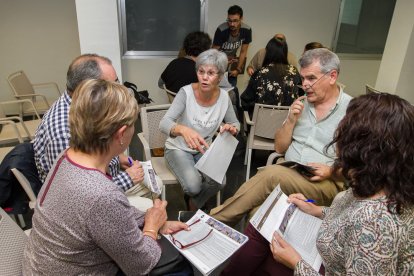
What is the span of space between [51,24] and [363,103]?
440 cm

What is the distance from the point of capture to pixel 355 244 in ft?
2.94

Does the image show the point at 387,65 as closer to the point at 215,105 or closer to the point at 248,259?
the point at 215,105

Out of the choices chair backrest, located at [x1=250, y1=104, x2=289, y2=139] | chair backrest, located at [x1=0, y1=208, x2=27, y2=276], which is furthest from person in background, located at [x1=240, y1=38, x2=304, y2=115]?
chair backrest, located at [x1=0, y1=208, x2=27, y2=276]

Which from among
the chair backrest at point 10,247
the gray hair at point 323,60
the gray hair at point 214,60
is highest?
the gray hair at point 323,60

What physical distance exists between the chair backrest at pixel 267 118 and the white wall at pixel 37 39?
313cm

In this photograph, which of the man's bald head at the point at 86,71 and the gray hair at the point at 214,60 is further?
the gray hair at the point at 214,60

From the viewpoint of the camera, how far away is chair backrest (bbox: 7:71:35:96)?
3512mm

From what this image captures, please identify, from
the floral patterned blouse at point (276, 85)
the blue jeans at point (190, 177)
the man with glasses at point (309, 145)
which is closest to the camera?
the man with glasses at point (309, 145)

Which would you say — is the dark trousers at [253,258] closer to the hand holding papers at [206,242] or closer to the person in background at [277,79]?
the hand holding papers at [206,242]

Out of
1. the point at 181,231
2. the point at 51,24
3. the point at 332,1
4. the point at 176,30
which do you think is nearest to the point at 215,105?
the point at 181,231

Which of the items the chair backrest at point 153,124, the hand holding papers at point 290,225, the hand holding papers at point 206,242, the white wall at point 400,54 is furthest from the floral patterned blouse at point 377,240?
the white wall at point 400,54

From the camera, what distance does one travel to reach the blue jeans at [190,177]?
2080mm

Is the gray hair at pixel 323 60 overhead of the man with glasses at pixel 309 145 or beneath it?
overhead

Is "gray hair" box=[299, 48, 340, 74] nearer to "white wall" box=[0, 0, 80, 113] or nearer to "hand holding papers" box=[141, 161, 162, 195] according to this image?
"hand holding papers" box=[141, 161, 162, 195]
